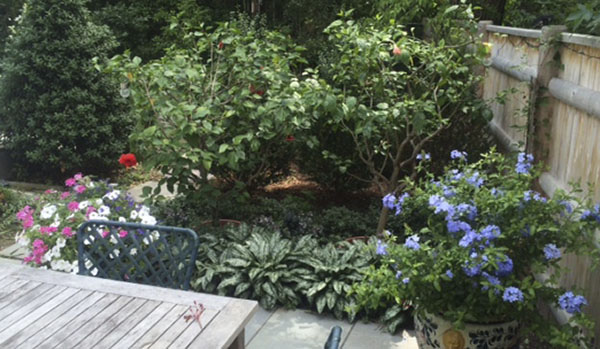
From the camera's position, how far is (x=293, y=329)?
364 centimetres

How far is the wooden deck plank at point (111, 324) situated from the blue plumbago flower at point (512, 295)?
1.39 metres

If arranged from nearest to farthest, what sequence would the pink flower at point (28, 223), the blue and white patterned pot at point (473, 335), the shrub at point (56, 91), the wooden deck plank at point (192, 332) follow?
the wooden deck plank at point (192, 332) < the blue and white patterned pot at point (473, 335) < the pink flower at point (28, 223) < the shrub at point (56, 91)

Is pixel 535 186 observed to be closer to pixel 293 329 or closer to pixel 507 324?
pixel 507 324

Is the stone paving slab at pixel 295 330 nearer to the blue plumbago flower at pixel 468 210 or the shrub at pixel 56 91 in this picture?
the blue plumbago flower at pixel 468 210

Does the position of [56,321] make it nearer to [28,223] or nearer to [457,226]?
[457,226]

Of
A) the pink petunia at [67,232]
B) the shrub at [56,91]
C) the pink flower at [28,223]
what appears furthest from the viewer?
the shrub at [56,91]

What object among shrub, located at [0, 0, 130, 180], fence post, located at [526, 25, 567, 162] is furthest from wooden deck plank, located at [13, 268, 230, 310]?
shrub, located at [0, 0, 130, 180]

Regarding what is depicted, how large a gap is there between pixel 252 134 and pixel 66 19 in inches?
141

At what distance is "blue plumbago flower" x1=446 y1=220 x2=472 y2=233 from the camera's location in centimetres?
259

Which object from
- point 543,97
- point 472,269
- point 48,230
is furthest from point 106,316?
point 543,97

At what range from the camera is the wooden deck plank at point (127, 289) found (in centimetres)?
222

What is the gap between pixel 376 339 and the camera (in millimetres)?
3508

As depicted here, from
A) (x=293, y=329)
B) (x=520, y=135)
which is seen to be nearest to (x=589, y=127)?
(x=520, y=135)

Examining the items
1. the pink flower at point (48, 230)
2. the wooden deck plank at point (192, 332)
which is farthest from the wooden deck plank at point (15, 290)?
the pink flower at point (48, 230)
